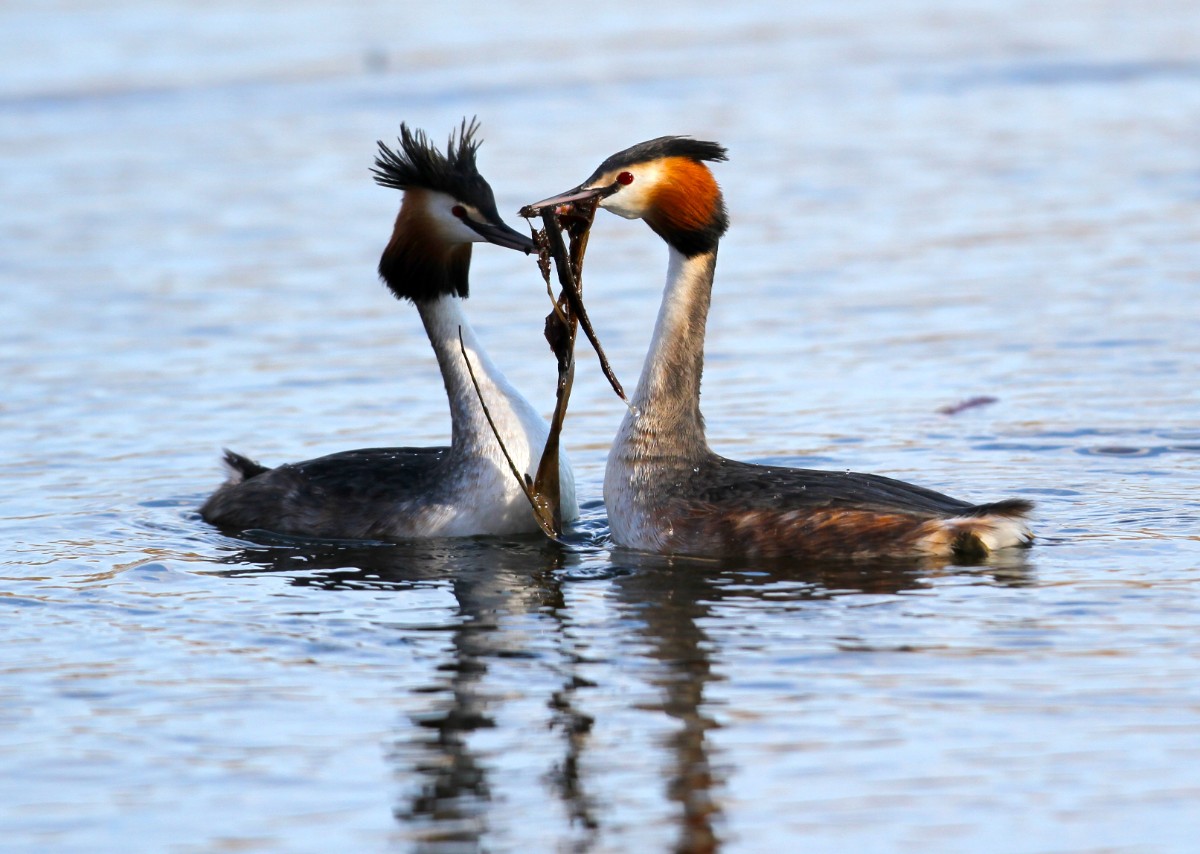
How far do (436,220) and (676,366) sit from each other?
1460 millimetres

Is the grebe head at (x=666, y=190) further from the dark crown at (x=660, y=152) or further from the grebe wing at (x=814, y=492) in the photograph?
the grebe wing at (x=814, y=492)

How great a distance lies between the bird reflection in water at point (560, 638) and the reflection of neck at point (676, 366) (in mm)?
649

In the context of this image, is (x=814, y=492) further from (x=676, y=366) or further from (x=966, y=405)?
(x=966, y=405)

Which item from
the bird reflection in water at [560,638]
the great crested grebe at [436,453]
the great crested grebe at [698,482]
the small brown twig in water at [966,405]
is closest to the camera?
the bird reflection in water at [560,638]

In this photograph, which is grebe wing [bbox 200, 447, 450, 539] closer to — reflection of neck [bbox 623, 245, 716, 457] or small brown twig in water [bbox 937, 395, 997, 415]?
reflection of neck [bbox 623, 245, 716, 457]

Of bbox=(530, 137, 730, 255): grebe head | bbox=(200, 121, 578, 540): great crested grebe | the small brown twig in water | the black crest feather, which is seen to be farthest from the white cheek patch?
the small brown twig in water

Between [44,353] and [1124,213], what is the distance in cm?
906

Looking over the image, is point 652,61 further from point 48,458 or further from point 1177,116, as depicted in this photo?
point 48,458

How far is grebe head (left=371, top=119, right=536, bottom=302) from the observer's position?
31.0ft

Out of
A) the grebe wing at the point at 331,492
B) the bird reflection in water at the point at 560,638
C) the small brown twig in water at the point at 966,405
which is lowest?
the bird reflection in water at the point at 560,638

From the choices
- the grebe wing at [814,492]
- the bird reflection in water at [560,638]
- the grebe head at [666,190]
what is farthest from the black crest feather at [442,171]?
the grebe wing at [814,492]

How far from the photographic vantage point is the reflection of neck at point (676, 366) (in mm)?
9094

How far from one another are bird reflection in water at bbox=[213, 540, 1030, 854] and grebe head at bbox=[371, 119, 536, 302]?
4.62 feet

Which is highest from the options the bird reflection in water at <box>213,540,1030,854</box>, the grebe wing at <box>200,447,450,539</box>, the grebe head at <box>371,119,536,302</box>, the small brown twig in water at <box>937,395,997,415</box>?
the grebe head at <box>371,119,536,302</box>
